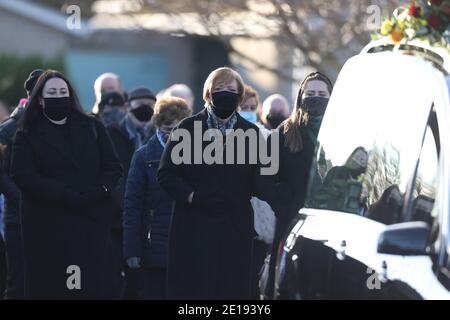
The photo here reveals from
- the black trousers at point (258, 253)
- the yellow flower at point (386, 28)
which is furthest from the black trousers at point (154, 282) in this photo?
the yellow flower at point (386, 28)

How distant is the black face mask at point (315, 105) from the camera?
934 cm

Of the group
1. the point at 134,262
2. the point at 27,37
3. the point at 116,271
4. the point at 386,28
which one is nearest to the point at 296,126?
the point at 134,262

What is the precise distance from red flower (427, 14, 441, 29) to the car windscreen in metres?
0.19

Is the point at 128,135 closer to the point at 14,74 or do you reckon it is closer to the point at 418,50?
the point at 418,50

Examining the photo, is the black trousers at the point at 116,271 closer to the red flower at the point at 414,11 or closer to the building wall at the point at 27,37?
the red flower at the point at 414,11

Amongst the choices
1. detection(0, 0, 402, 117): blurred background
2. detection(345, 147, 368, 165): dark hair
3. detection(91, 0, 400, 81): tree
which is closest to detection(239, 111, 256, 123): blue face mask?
detection(0, 0, 402, 117): blurred background

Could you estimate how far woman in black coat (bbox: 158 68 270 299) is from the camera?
8.55m

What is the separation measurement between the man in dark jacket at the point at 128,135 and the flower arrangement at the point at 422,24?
478cm

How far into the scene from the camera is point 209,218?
859 centimetres

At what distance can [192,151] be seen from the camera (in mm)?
8586

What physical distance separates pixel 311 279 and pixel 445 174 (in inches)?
43.8
